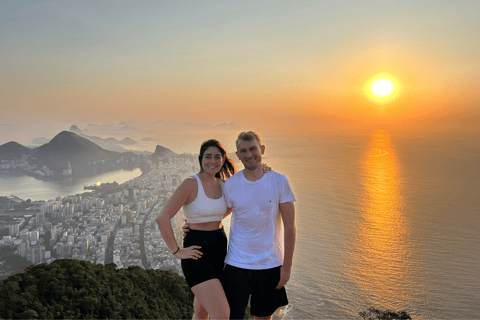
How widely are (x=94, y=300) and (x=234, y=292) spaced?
4120 mm

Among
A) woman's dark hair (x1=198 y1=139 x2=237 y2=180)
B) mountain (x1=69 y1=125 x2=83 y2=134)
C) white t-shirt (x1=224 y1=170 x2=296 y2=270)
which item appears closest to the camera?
white t-shirt (x1=224 y1=170 x2=296 y2=270)

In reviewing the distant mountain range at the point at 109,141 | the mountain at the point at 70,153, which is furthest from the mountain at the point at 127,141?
the mountain at the point at 70,153

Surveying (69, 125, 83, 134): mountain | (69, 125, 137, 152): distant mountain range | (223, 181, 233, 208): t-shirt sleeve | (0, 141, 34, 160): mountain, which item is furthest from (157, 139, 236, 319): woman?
(69, 125, 83, 134): mountain

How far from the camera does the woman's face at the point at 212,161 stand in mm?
2658

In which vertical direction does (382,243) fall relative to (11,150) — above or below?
below

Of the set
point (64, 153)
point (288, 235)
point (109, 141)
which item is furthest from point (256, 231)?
point (109, 141)

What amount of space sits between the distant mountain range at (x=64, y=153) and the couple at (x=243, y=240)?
3559 cm

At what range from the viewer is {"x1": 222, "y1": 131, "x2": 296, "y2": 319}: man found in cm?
235

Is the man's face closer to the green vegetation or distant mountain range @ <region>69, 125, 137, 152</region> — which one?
the green vegetation

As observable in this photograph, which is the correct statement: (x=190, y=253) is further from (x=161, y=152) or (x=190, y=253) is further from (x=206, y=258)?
(x=161, y=152)

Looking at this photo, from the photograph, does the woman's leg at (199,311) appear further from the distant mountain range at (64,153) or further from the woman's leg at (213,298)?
the distant mountain range at (64,153)

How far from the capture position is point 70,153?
37.8 meters

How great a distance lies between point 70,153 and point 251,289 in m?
40.9

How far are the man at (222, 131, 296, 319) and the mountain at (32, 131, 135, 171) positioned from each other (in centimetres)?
Answer: 3795
